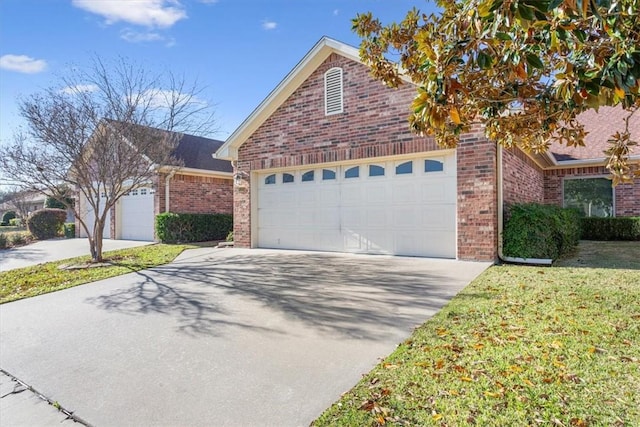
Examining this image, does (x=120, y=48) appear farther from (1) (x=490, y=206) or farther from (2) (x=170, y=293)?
(1) (x=490, y=206)

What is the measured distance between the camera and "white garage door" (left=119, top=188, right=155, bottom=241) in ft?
52.6

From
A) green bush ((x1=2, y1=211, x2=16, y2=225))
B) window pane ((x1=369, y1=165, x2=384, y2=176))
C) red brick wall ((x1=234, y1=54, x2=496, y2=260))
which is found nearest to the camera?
red brick wall ((x1=234, y1=54, x2=496, y2=260))

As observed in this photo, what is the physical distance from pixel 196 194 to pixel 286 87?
8.27 m

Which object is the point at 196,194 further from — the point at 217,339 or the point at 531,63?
the point at 531,63

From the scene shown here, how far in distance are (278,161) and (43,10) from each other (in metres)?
6.52

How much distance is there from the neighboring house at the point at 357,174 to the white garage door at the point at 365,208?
3cm

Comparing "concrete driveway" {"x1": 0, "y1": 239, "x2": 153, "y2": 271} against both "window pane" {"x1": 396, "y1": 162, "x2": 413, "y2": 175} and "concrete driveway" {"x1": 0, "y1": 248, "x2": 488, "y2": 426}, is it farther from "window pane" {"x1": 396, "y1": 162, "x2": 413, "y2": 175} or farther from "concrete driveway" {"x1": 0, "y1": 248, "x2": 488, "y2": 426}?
"window pane" {"x1": 396, "y1": 162, "x2": 413, "y2": 175}

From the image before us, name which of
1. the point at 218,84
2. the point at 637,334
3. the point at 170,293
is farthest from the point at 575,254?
the point at 218,84

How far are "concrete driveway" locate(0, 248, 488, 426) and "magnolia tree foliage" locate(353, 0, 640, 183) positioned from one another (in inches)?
93.1

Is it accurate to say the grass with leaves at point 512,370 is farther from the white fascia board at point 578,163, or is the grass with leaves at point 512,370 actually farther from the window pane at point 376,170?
the white fascia board at point 578,163

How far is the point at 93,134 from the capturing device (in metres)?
9.86

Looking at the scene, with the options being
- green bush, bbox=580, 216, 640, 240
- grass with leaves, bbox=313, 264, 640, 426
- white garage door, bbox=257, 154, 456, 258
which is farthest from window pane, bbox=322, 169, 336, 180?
green bush, bbox=580, 216, 640, 240

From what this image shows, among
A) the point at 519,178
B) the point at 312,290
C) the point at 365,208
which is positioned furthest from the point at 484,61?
the point at 519,178

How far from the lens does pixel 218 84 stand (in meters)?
11.8
